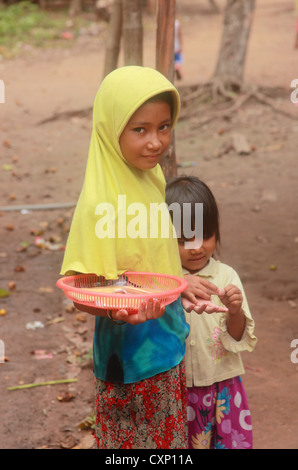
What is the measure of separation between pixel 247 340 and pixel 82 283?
0.76 meters

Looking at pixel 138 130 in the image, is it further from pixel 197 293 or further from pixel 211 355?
pixel 211 355

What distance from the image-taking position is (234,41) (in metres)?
11.1

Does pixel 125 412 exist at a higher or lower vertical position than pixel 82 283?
lower

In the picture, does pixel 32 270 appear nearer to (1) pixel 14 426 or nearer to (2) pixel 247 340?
(1) pixel 14 426

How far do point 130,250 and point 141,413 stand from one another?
1.82 feet

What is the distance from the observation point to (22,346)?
166 inches

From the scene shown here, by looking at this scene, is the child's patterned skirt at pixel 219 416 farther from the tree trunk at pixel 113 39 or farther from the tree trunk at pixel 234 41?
the tree trunk at pixel 234 41

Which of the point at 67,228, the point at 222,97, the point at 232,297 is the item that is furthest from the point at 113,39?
the point at 222,97

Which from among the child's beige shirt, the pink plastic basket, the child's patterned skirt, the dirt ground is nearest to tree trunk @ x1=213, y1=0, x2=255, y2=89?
the dirt ground

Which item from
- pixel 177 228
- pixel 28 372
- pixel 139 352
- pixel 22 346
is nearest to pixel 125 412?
pixel 139 352

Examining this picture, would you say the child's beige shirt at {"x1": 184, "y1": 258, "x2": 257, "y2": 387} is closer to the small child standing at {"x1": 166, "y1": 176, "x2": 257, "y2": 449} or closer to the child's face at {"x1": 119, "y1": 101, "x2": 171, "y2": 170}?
the small child standing at {"x1": 166, "y1": 176, "x2": 257, "y2": 449}

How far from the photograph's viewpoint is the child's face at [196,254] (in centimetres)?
251

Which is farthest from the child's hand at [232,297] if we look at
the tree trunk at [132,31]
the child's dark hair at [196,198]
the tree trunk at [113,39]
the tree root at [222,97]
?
the tree root at [222,97]

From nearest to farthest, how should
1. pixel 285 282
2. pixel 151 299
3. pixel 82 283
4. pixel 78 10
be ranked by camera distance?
pixel 151 299
pixel 82 283
pixel 285 282
pixel 78 10
